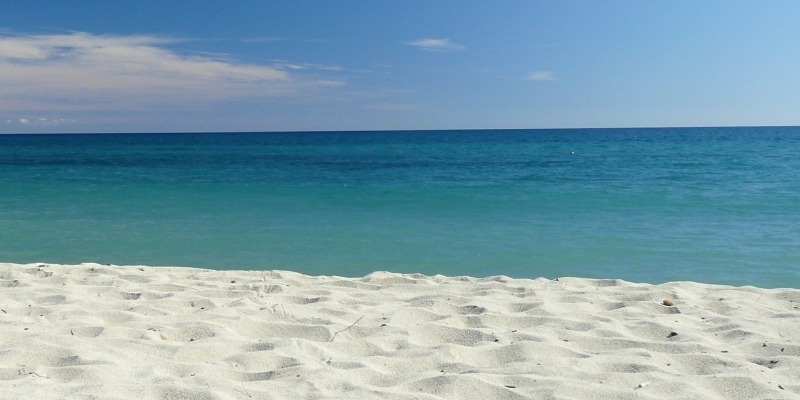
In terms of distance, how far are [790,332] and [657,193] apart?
11.3 m

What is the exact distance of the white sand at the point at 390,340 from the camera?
2.88 meters

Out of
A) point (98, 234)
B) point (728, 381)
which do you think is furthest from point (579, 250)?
point (98, 234)

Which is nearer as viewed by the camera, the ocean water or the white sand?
the white sand

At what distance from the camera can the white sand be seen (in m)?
2.88

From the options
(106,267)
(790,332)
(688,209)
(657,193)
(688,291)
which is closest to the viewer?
(790,332)

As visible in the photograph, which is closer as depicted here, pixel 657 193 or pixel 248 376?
pixel 248 376

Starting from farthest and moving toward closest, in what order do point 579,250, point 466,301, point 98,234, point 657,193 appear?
point 657,193 → point 98,234 → point 579,250 → point 466,301

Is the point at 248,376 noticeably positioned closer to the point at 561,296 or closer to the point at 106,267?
the point at 561,296

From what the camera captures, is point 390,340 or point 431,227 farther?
point 431,227

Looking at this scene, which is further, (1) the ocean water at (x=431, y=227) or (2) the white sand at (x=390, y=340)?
(1) the ocean water at (x=431, y=227)

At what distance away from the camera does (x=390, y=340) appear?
3646mm

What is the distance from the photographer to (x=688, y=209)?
1144 cm

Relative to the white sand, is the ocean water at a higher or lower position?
lower

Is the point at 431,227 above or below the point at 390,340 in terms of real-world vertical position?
below
